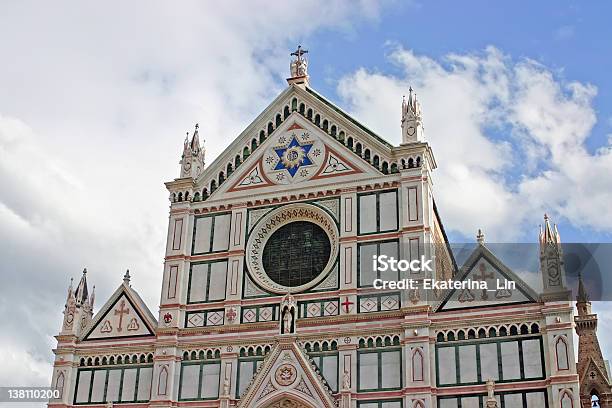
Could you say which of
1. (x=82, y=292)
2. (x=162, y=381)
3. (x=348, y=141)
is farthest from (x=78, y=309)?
(x=348, y=141)

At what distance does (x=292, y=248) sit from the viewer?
30.1 metres

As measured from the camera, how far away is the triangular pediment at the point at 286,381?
26.8m

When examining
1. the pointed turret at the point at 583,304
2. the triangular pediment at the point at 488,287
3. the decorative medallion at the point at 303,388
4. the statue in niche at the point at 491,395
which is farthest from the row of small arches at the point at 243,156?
the pointed turret at the point at 583,304

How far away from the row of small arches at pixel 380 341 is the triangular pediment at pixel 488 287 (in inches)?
70.8

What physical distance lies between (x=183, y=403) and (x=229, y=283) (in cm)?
454

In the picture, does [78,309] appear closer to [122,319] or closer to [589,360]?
[122,319]

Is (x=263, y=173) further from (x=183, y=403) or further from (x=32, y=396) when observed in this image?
(x=32, y=396)

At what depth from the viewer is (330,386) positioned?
88.4ft

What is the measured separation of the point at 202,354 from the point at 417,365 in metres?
7.86

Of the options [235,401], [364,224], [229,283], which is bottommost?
[235,401]

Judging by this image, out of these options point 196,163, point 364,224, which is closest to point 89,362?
point 196,163

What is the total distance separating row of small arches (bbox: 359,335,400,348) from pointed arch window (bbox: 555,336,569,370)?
509cm

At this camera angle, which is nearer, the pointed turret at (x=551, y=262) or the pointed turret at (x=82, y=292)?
the pointed turret at (x=551, y=262)

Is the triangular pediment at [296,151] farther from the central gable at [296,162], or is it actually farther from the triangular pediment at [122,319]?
the triangular pediment at [122,319]
